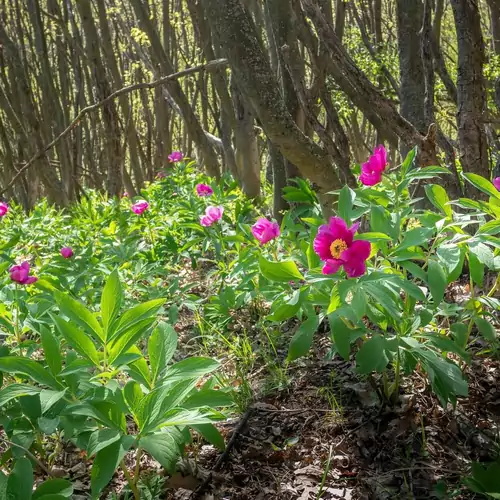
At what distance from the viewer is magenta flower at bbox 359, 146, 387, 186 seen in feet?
6.98

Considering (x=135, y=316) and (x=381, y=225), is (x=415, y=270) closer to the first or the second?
(x=381, y=225)

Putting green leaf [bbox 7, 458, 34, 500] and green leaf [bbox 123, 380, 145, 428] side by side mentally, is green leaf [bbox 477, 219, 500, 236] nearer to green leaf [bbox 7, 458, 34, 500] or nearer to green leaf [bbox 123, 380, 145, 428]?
green leaf [bbox 123, 380, 145, 428]

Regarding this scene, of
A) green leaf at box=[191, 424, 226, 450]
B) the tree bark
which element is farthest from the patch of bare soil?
the tree bark

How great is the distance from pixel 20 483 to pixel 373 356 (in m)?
0.99

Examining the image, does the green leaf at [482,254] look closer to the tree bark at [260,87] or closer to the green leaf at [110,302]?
the green leaf at [110,302]

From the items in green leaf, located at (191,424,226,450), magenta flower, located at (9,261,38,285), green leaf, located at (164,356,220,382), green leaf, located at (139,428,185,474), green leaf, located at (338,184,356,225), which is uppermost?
green leaf, located at (338,184,356,225)

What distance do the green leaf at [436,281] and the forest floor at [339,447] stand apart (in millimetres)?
494

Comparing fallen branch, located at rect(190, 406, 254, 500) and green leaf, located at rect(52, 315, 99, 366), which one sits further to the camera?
→ fallen branch, located at rect(190, 406, 254, 500)

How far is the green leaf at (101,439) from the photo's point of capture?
3.90ft

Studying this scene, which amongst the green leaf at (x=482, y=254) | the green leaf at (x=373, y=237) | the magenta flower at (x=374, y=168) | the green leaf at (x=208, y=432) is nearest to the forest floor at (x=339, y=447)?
the green leaf at (x=208, y=432)

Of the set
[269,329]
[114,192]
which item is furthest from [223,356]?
[114,192]

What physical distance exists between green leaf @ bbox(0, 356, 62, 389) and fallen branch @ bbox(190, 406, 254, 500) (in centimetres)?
57

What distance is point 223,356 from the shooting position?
258cm

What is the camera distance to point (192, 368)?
1438mm
